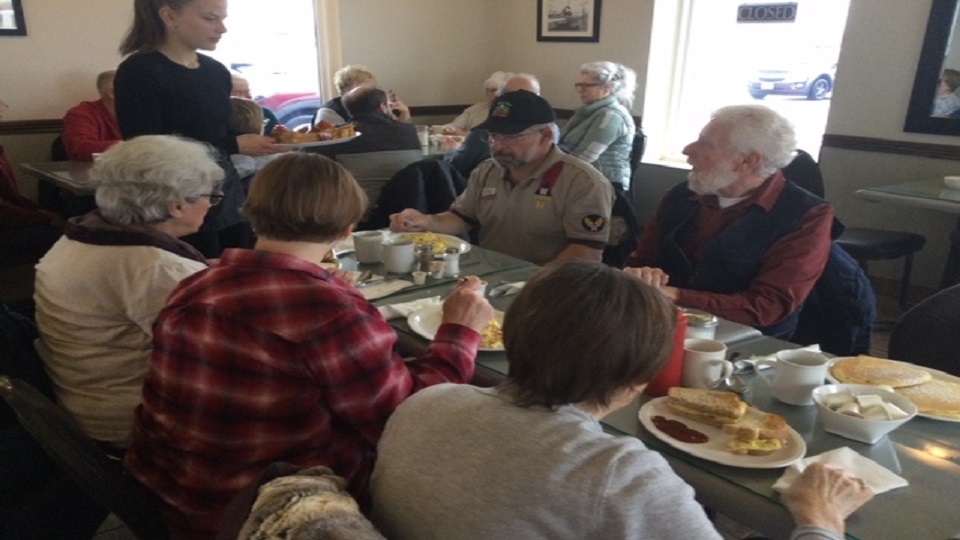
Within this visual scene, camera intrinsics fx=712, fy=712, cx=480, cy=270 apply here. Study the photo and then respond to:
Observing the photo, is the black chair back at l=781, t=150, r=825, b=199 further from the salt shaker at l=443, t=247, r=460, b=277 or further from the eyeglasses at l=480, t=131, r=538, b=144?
the salt shaker at l=443, t=247, r=460, b=277

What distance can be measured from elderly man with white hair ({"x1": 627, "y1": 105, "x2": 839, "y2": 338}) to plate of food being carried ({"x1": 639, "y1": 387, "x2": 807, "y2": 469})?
602mm

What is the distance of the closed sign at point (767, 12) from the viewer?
4.54 m

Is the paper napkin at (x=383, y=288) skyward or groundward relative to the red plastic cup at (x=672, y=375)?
groundward

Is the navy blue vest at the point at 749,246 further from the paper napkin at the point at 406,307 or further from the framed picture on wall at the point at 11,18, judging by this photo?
the framed picture on wall at the point at 11,18

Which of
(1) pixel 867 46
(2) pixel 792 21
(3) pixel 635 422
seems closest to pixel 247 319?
(3) pixel 635 422

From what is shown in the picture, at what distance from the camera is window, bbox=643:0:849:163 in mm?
4480

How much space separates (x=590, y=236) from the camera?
242 centimetres

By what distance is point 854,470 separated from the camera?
1051mm

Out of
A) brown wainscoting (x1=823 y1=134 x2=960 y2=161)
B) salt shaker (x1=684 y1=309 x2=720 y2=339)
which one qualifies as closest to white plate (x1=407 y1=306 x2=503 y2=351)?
salt shaker (x1=684 y1=309 x2=720 y2=339)

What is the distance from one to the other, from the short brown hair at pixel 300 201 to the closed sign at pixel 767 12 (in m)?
4.15

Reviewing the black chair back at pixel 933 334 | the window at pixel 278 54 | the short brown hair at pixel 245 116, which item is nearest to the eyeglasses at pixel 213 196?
the black chair back at pixel 933 334

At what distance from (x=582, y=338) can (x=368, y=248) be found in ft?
4.38

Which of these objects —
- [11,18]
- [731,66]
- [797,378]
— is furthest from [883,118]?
[11,18]

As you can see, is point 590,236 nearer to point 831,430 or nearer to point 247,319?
point 831,430
